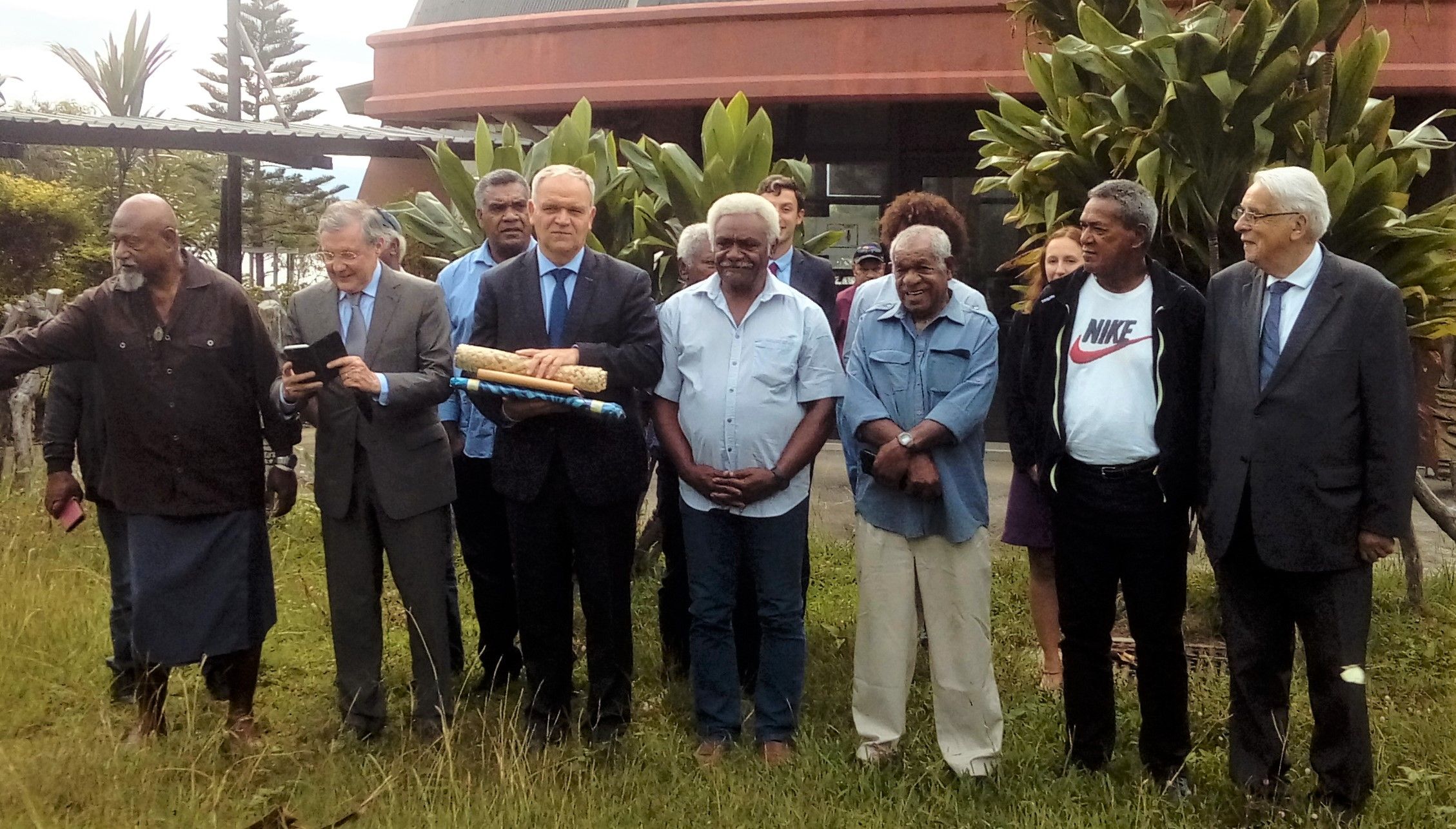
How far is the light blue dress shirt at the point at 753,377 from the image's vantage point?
4.38 m

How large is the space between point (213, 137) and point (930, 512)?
8547 mm

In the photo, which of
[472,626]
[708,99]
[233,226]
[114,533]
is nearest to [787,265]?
[472,626]

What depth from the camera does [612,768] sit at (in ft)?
14.4

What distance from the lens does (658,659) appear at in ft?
18.8

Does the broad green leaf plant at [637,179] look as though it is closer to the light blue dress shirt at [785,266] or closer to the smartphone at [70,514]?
the light blue dress shirt at [785,266]

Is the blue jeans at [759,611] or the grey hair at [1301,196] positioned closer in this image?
the grey hair at [1301,196]

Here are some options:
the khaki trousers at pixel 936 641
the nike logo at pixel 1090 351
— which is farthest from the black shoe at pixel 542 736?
the nike logo at pixel 1090 351

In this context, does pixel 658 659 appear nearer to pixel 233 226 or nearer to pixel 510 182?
pixel 510 182

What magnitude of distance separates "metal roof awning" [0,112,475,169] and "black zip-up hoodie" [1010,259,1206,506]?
7.97 metres

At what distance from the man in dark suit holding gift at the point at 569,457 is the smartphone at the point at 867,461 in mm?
759

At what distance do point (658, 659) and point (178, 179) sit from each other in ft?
56.0

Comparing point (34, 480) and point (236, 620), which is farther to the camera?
point (34, 480)

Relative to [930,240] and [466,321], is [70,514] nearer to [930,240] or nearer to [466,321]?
[466,321]

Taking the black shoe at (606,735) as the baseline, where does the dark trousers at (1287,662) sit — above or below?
above
